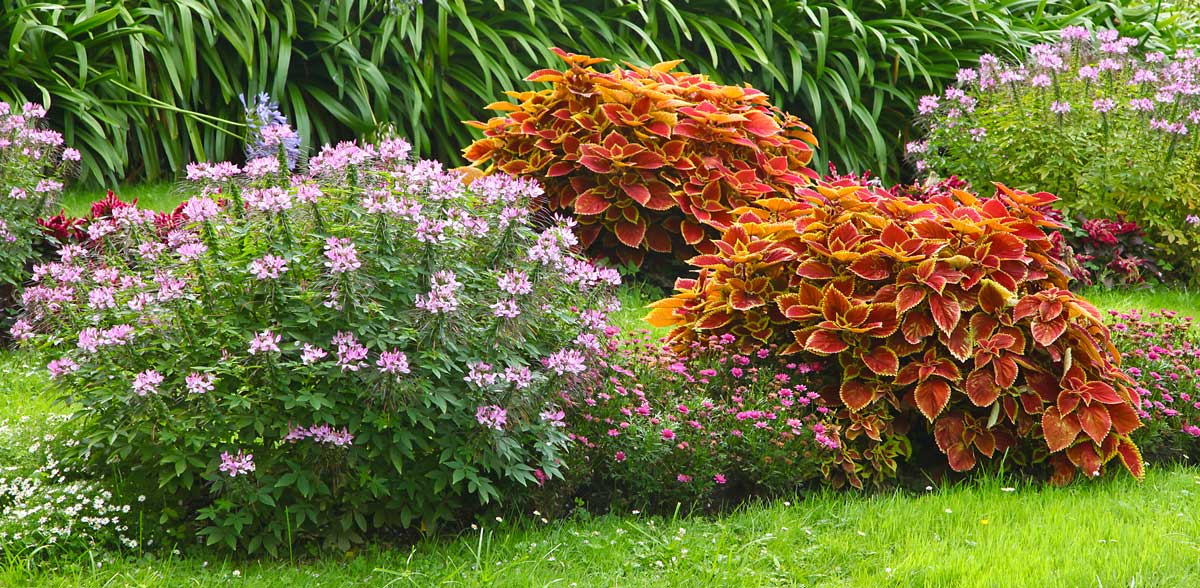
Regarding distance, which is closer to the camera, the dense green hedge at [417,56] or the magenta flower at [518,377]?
the magenta flower at [518,377]

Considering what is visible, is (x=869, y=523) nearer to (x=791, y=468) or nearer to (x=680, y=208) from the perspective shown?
(x=791, y=468)

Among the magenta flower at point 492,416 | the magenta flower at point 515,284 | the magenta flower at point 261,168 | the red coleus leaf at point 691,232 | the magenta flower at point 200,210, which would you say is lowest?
the red coleus leaf at point 691,232

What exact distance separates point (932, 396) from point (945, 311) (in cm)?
27

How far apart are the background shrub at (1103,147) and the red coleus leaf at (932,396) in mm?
2845

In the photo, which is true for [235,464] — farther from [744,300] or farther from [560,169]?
[560,169]

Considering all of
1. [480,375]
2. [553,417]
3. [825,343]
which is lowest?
[825,343]

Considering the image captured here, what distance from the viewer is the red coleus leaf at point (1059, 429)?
11.3 ft

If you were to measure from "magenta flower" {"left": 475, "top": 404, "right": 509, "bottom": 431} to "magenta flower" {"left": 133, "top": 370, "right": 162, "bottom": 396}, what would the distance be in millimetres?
752

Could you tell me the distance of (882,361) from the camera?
11.6ft

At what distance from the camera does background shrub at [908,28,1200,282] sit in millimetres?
5914

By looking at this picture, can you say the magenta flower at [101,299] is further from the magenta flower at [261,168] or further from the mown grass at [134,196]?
the mown grass at [134,196]

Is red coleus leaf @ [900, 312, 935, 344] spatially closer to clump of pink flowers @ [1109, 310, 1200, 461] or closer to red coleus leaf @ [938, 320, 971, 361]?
red coleus leaf @ [938, 320, 971, 361]

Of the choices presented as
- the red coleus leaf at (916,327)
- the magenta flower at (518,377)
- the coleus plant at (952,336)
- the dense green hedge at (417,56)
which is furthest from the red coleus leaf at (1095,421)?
the dense green hedge at (417,56)

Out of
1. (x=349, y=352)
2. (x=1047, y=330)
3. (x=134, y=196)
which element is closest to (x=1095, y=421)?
(x=1047, y=330)
